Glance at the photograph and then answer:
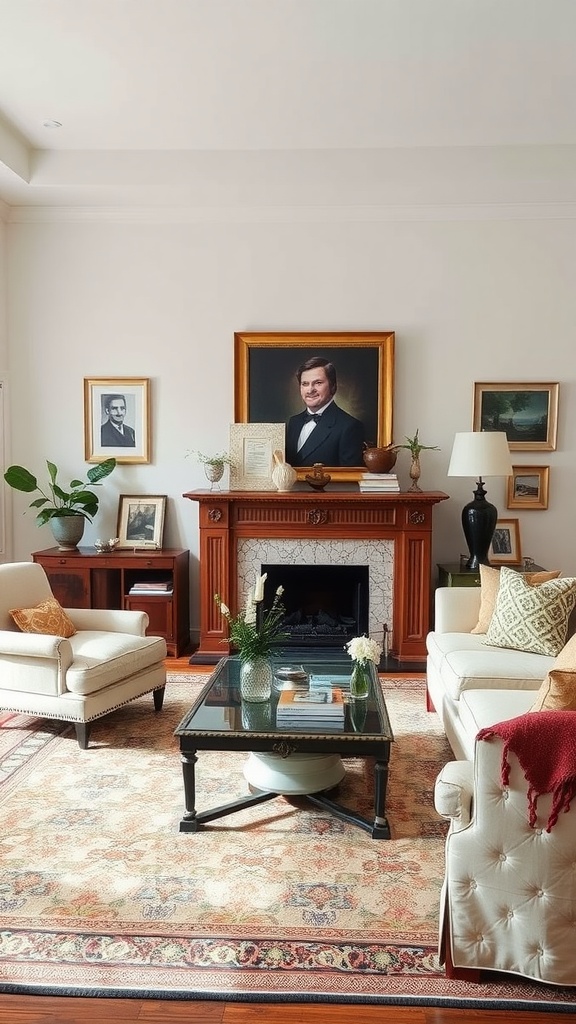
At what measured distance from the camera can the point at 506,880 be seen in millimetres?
2229

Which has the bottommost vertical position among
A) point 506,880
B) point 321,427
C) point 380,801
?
point 380,801

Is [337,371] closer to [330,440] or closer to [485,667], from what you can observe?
[330,440]

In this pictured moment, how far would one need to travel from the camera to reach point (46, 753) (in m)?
4.03

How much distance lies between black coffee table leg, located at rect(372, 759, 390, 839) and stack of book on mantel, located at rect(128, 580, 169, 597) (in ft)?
10.3

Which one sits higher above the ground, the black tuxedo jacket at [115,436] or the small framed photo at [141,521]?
the black tuxedo jacket at [115,436]

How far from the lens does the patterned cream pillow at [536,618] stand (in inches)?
158

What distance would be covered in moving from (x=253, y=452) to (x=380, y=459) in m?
1.01

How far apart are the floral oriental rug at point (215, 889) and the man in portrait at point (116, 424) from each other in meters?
2.95

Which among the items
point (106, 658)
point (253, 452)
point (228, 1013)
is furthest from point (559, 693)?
point (253, 452)

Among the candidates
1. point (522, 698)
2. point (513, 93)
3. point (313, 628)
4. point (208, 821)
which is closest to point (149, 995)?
point (208, 821)

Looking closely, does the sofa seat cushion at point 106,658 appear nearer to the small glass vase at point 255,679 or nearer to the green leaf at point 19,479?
the small glass vase at point 255,679

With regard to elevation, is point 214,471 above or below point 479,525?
above

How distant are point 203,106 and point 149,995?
487cm

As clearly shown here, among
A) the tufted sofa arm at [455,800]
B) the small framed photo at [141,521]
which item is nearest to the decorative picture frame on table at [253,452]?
the small framed photo at [141,521]
